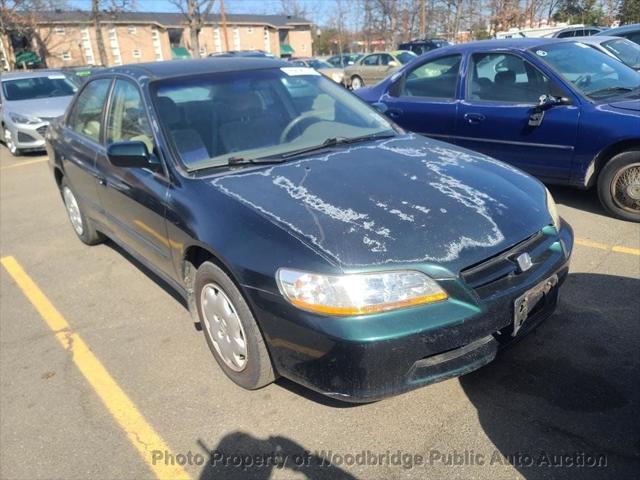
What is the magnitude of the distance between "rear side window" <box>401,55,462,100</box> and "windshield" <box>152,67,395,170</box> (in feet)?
7.28

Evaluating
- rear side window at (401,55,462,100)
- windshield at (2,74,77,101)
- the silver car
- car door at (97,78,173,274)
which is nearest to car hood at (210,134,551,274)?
car door at (97,78,173,274)

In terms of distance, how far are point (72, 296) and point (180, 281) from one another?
1581 millimetres

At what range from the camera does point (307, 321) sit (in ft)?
6.94

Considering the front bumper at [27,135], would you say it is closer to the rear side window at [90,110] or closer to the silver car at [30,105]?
the silver car at [30,105]

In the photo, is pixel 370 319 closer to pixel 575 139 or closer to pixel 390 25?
A: pixel 575 139

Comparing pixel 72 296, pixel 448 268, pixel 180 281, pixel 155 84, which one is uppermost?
pixel 155 84

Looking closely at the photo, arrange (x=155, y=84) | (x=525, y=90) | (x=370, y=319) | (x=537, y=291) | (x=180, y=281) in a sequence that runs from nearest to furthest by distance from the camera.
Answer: (x=370, y=319), (x=537, y=291), (x=180, y=281), (x=155, y=84), (x=525, y=90)

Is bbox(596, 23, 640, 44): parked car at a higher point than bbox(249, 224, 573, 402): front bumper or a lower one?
higher

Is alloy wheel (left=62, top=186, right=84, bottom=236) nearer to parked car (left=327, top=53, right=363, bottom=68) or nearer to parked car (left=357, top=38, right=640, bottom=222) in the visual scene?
parked car (left=357, top=38, right=640, bottom=222)

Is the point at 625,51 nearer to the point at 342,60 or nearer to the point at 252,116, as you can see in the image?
the point at 252,116

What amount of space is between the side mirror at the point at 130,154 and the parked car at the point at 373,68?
17.9 metres

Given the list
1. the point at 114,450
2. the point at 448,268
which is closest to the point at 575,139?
the point at 448,268

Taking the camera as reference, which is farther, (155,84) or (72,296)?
(72,296)

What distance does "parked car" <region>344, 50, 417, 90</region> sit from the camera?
2033 centimetres
